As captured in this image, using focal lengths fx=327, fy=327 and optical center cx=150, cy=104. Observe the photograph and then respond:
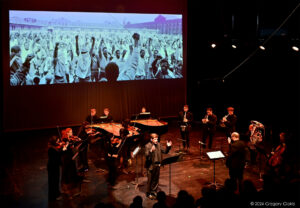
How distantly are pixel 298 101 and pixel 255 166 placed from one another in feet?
12.6

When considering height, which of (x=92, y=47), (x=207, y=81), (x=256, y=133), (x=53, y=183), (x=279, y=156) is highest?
(x=92, y=47)

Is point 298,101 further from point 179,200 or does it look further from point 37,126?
point 37,126

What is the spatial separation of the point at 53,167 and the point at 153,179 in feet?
7.81

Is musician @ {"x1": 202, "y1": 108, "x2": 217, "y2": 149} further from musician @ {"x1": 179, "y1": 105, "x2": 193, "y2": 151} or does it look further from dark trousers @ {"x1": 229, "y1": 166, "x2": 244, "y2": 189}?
dark trousers @ {"x1": 229, "y1": 166, "x2": 244, "y2": 189}

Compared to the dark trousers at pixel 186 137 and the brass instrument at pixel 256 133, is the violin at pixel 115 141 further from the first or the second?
the brass instrument at pixel 256 133

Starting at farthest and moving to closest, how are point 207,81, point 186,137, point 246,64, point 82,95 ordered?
point 207,81 → point 82,95 → point 246,64 → point 186,137

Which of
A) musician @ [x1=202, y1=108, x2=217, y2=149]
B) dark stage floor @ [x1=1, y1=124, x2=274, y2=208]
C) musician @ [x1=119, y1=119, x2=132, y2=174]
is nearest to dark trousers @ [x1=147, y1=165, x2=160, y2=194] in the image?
dark stage floor @ [x1=1, y1=124, x2=274, y2=208]

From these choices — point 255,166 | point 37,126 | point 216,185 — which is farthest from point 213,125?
point 37,126

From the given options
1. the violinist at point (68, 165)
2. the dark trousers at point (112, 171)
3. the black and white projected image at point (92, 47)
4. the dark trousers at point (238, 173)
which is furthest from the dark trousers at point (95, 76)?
the dark trousers at point (238, 173)

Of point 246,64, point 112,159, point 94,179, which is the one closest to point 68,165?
point 112,159

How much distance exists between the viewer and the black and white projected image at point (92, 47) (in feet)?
44.3

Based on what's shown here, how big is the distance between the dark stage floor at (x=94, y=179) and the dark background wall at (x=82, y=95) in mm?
2087

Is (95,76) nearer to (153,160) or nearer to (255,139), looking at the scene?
(153,160)

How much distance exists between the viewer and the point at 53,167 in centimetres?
752
